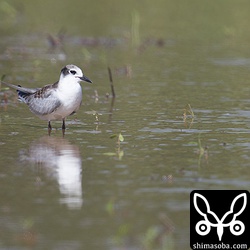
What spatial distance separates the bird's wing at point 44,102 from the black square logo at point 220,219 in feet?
13.1

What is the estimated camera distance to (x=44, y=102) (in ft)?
42.2

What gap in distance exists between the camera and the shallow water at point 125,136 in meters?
8.34

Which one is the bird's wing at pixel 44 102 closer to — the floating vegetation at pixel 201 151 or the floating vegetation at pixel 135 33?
the floating vegetation at pixel 201 151

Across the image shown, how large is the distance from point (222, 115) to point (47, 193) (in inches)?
198

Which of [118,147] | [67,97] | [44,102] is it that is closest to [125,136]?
[118,147]

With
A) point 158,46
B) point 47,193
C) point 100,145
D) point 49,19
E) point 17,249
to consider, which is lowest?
point 17,249

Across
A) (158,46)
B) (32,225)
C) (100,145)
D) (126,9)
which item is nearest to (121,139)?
(100,145)

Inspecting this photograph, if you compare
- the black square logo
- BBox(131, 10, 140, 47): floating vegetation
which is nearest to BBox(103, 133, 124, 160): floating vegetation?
the black square logo

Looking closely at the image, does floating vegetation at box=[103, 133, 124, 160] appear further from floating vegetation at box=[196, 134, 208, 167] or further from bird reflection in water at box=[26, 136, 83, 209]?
floating vegetation at box=[196, 134, 208, 167]

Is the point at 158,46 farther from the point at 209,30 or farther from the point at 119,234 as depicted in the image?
the point at 119,234

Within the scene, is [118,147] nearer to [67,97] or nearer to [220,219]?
[67,97]

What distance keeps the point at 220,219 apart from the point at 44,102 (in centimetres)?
503

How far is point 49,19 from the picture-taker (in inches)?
994

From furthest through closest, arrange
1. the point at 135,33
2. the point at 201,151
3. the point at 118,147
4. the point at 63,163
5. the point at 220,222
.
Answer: the point at 135,33, the point at 118,147, the point at 201,151, the point at 63,163, the point at 220,222
